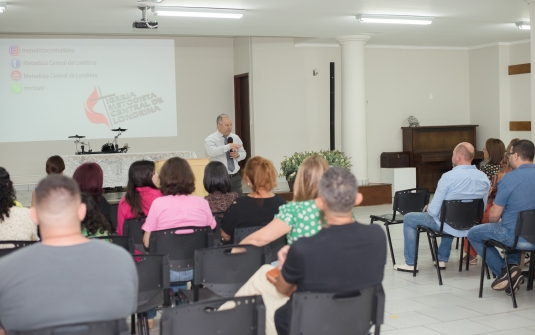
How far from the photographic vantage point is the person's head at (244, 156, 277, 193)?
3.94 metres

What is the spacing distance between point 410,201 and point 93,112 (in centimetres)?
769

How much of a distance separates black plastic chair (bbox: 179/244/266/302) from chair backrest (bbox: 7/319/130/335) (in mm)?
1144

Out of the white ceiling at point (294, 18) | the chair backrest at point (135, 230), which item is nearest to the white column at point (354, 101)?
the white ceiling at point (294, 18)

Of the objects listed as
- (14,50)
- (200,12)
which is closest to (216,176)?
(200,12)

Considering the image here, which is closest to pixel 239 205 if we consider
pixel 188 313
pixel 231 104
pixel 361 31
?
pixel 188 313

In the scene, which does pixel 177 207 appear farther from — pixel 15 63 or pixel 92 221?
pixel 15 63

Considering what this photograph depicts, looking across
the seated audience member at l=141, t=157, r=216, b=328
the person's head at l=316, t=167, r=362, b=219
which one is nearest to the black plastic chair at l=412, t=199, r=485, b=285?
the seated audience member at l=141, t=157, r=216, b=328

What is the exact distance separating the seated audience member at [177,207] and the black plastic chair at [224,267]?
1.57 ft

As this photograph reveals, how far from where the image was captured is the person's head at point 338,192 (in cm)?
244

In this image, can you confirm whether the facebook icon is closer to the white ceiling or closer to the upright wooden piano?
the white ceiling

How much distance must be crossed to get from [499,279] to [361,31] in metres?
6.79

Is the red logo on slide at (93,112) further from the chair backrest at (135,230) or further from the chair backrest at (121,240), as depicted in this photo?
the chair backrest at (121,240)

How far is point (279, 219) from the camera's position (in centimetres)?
321

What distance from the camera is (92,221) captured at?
3.68 m
